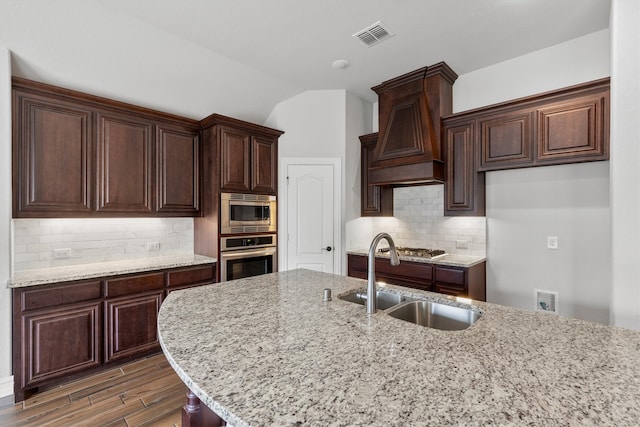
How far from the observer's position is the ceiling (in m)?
2.38

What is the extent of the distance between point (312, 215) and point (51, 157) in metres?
2.57

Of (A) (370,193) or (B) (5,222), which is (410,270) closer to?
(A) (370,193)

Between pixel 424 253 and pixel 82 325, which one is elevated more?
pixel 424 253

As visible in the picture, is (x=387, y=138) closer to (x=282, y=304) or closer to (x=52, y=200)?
(x=282, y=304)

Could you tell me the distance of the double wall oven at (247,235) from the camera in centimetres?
336

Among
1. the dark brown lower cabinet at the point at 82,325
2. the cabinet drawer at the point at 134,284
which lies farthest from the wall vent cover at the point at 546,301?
the cabinet drawer at the point at 134,284

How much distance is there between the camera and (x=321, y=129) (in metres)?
3.99

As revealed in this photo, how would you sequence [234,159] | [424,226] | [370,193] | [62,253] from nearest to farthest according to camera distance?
[62,253] < [234,159] < [424,226] < [370,193]

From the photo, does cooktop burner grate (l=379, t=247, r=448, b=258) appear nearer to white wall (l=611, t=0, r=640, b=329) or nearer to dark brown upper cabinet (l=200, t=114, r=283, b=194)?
white wall (l=611, t=0, r=640, b=329)

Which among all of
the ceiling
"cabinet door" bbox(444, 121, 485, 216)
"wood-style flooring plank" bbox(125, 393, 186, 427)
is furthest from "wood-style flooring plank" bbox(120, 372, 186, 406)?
"cabinet door" bbox(444, 121, 485, 216)

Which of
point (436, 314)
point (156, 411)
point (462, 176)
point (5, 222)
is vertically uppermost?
point (462, 176)

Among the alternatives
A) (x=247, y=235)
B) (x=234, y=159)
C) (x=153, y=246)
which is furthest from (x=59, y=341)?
(x=234, y=159)

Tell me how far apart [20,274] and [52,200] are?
2.13ft

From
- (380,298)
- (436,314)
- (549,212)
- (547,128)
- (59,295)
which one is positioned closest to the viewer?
(436,314)
